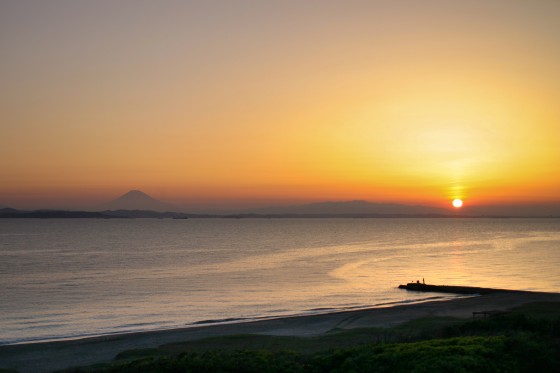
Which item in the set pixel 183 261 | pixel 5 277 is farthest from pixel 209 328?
pixel 183 261

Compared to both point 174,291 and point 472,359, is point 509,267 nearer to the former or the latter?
point 174,291

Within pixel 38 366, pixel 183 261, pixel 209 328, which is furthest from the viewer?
pixel 183 261

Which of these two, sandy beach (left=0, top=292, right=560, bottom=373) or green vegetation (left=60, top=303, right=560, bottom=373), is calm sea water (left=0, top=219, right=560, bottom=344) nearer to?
sandy beach (left=0, top=292, right=560, bottom=373)

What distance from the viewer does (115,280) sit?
6281 centimetres

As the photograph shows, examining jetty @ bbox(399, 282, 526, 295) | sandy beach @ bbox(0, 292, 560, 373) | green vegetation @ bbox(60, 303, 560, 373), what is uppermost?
green vegetation @ bbox(60, 303, 560, 373)

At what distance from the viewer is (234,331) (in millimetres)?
32156

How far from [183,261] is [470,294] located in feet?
Result: 160

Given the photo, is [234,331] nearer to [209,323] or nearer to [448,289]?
[209,323]

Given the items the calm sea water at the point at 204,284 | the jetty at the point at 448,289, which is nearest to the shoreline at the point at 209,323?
the calm sea water at the point at 204,284

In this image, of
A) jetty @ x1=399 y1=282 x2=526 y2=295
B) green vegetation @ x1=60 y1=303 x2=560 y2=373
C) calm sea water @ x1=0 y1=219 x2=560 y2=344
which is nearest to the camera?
green vegetation @ x1=60 y1=303 x2=560 y2=373

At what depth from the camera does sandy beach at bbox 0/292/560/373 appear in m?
24.9

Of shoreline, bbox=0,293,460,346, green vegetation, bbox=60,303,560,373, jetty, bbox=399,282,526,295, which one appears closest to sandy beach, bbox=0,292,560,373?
shoreline, bbox=0,293,460,346

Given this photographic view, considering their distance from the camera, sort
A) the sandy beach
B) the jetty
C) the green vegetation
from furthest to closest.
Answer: the jetty
the sandy beach
the green vegetation

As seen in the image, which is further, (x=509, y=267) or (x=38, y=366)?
(x=509, y=267)
